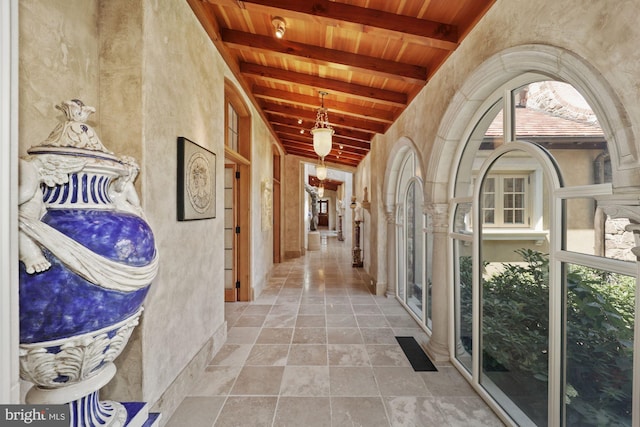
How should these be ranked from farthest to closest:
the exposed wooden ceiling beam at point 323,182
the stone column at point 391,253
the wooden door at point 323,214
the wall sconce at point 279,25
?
the wooden door at point 323,214, the exposed wooden ceiling beam at point 323,182, the stone column at point 391,253, the wall sconce at point 279,25

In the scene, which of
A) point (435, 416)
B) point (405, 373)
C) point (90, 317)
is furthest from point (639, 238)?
point (90, 317)

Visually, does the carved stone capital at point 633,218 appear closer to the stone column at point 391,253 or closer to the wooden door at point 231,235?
the stone column at point 391,253

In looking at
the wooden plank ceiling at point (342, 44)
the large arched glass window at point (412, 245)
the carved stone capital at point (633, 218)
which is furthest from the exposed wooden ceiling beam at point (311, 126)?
the carved stone capital at point (633, 218)

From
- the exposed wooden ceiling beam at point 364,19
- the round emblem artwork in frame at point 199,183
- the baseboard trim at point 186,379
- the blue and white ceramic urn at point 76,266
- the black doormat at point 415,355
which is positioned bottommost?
the black doormat at point 415,355

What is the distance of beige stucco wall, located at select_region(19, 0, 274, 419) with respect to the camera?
51.8 inches

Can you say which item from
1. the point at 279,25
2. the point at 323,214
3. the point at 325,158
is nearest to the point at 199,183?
the point at 279,25

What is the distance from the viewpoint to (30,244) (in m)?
0.89

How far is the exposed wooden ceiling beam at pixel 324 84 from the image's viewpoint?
11.0 ft

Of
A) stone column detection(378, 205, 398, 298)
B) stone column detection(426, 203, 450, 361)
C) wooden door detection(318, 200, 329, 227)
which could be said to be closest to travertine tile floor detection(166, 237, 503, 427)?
stone column detection(426, 203, 450, 361)

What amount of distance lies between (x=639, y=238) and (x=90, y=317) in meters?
2.13

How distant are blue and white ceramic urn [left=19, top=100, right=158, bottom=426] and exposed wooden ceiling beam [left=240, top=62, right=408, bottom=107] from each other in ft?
8.62

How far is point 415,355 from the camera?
2.71m

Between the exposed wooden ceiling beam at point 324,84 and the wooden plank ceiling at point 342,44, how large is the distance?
1 centimetres

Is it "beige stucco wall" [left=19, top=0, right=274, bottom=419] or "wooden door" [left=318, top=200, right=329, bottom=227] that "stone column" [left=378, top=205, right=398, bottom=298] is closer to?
"beige stucco wall" [left=19, top=0, right=274, bottom=419]
